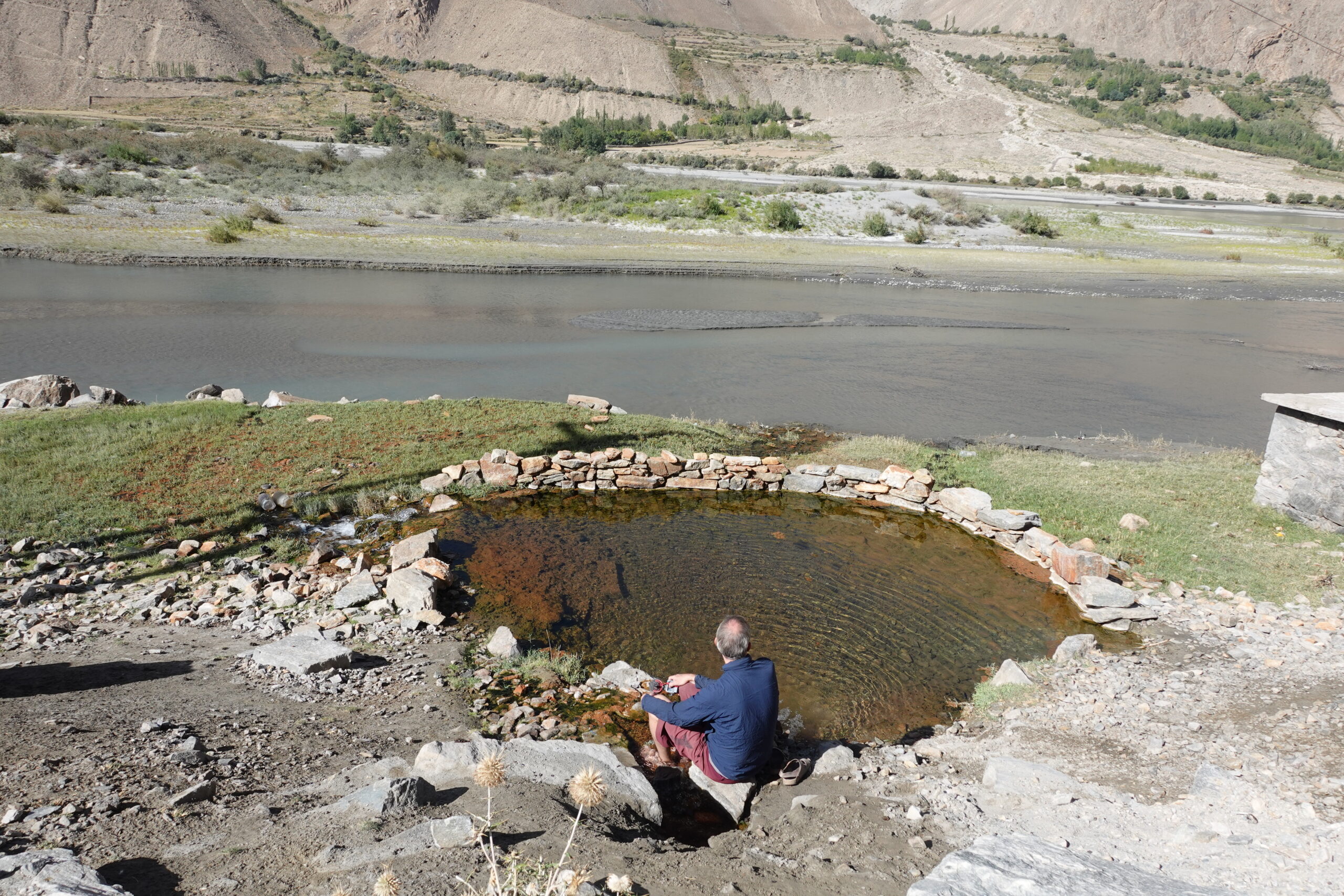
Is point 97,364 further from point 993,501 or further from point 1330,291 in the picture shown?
point 1330,291

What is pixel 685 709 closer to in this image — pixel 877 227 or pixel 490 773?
pixel 490 773

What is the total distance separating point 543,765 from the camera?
519 cm

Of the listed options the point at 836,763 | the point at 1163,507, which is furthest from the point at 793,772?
the point at 1163,507

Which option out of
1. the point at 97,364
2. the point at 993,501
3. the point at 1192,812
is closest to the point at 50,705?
the point at 1192,812

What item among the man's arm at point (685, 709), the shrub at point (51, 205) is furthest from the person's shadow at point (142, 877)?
the shrub at point (51, 205)

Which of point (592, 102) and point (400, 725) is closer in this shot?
point (400, 725)

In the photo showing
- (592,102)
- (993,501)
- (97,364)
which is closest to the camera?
(993,501)

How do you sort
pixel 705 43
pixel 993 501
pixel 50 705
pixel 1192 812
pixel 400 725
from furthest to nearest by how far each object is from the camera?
pixel 705 43 → pixel 993 501 → pixel 400 725 → pixel 50 705 → pixel 1192 812

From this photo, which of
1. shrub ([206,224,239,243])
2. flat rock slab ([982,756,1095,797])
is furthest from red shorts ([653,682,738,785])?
shrub ([206,224,239,243])

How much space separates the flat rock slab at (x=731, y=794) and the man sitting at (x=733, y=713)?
37 millimetres

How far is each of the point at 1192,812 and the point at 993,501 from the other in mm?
7098

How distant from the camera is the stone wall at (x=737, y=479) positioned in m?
11.2

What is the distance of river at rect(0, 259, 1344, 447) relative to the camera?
1695 cm

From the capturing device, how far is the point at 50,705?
5.54 meters
